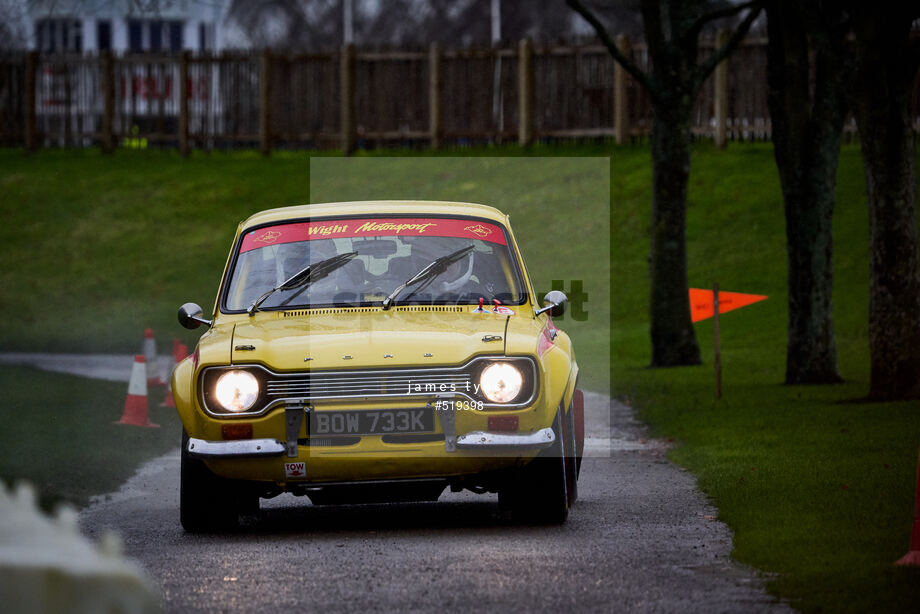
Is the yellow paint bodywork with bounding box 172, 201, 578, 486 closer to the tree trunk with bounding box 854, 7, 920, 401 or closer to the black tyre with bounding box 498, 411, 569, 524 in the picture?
the black tyre with bounding box 498, 411, 569, 524

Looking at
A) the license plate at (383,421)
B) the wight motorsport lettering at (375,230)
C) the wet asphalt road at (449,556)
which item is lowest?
the wet asphalt road at (449,556)

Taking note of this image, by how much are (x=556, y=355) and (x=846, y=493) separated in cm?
224

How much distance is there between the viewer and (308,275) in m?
10.3

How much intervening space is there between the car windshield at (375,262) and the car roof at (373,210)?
69mm

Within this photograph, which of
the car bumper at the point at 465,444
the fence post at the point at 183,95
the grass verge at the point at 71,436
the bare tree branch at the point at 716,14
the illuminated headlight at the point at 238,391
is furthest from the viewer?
the fence post at the point at 183,95

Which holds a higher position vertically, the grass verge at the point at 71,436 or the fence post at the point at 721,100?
the fence post at the point at 721,100

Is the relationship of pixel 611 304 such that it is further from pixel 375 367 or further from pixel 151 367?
pixel 375 367

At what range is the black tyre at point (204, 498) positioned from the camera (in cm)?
934

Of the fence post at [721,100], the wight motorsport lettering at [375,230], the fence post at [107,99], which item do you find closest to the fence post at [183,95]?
the fence post at [107,99]

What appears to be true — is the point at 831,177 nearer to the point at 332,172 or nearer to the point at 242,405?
the point at 242,405

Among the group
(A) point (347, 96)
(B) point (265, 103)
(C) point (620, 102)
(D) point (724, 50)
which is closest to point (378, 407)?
(D) point (724, 50)

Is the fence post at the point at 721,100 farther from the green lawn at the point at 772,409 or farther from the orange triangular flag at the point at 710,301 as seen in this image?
the orange triangular flag at the point at 710,301

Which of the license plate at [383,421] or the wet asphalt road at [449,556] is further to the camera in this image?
the license plate at [383,421]

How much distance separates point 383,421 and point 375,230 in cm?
187
